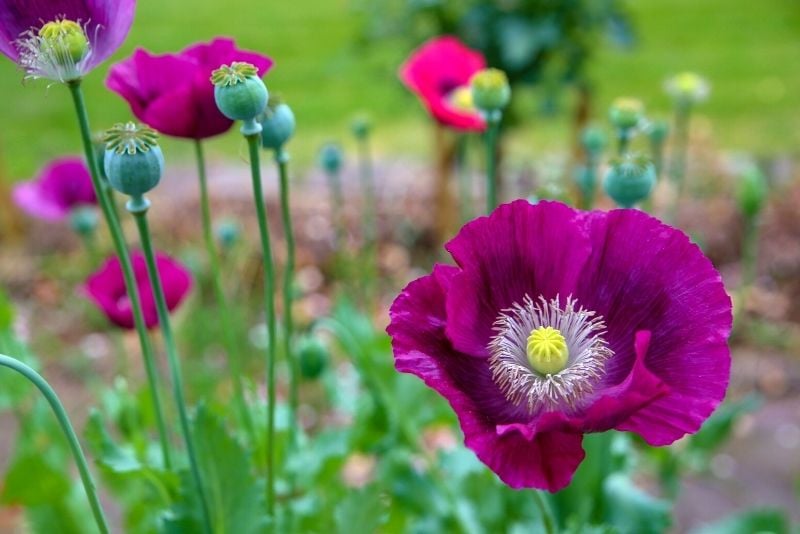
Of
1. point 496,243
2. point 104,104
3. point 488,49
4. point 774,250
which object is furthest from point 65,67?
point 104,104

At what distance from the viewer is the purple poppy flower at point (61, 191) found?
3.43ft

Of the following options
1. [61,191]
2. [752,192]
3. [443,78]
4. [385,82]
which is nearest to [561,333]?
[752,192]

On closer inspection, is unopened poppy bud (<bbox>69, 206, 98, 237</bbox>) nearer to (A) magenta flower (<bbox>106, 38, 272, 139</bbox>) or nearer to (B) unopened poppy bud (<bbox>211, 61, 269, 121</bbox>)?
(A) magenta flower (<bbox>106, 38, 272, 139</bbox>)

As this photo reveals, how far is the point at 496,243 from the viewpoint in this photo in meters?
0.49

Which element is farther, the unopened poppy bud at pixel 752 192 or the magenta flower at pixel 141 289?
the unopened poppy bud at pixel 752 192

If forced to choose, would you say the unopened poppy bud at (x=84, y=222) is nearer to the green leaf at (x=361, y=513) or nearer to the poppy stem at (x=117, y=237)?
the poppy stem at (x=117, y=237)

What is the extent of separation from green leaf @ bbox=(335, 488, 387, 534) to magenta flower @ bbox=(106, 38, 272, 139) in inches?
9.6

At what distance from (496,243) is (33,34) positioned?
0.85 ft

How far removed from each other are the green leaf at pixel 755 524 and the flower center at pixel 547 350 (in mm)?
466

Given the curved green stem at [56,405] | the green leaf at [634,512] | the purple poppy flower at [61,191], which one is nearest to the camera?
the curved green stem at [56,405]

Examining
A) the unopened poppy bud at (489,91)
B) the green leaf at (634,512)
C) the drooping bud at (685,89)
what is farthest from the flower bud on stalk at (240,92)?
the drooping bud at (685,89)

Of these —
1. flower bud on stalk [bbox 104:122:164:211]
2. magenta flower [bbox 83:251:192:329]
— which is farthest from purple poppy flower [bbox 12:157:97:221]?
flower bud on stalk [bbox 104:122:164:211]

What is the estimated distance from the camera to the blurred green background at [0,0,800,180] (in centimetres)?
343

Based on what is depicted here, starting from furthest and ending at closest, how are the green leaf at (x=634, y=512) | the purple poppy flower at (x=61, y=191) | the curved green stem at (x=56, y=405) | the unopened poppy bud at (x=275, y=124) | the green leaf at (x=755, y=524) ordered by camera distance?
the purple poppy flower at (x=61, y=191) → the green leaf at (x=755, y=524) → the green leaf at (x=634, y=512) → the unopened poppy bud at (x=275, y=124) → the curved green stem at (x=56, y=405)
